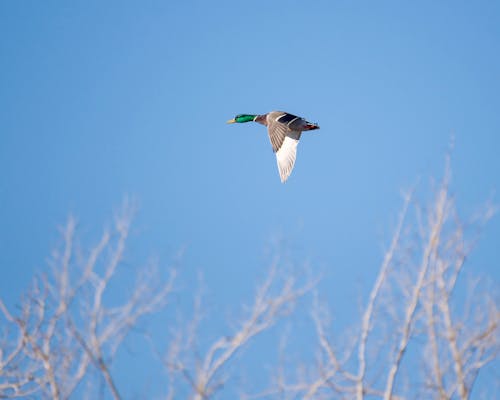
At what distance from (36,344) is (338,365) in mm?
3487

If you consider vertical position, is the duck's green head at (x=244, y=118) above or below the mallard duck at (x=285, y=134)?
above

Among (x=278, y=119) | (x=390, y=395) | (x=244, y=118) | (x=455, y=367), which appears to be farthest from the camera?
(x=244, y=118)

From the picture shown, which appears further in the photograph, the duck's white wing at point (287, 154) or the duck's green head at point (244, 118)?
the duck's green head at point (244, 118)

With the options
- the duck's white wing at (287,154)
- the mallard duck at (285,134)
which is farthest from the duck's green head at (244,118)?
the duck's white wing at (287,154)

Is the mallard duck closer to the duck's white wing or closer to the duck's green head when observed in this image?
the duck's white wing

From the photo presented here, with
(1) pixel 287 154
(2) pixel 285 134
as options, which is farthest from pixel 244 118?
(1) pixel 287 154

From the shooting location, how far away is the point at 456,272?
823cm

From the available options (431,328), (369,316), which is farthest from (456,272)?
(369,316)

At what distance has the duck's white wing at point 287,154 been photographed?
927 cm

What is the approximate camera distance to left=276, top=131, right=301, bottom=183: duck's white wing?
9.27 meters

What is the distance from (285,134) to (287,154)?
57cm

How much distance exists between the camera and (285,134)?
10188mm

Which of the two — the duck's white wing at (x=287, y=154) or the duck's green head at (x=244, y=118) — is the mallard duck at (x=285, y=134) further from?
the duck's green head at (x=244, y=118)

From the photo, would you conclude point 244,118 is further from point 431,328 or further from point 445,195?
point 431,328
